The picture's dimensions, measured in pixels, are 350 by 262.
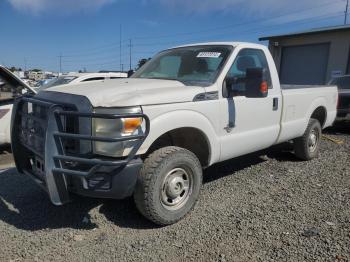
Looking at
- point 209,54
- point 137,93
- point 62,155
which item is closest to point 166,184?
point 137,93

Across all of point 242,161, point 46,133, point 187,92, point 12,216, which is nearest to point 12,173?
point 12,216

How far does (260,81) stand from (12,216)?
3.10 metres

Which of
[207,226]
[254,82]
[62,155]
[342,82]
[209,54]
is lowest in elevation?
[207,226]

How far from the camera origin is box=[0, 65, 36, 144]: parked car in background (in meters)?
6.32

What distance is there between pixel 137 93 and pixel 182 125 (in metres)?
0.56

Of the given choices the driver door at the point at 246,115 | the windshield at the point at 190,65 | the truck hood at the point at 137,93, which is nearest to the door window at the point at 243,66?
the driver door at the point at 246,115

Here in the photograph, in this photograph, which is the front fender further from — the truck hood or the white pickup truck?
the truck hood

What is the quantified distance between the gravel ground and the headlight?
88 cm

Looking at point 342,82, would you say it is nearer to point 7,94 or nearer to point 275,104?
point 275,104

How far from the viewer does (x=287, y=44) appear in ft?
62.5

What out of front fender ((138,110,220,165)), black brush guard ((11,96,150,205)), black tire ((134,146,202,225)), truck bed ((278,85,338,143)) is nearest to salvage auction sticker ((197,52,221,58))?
front fender ((138,110,220,165))

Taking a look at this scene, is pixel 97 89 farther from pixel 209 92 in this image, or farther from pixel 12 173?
pixel 12 173

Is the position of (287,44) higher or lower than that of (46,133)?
higher

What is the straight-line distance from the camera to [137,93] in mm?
3561
